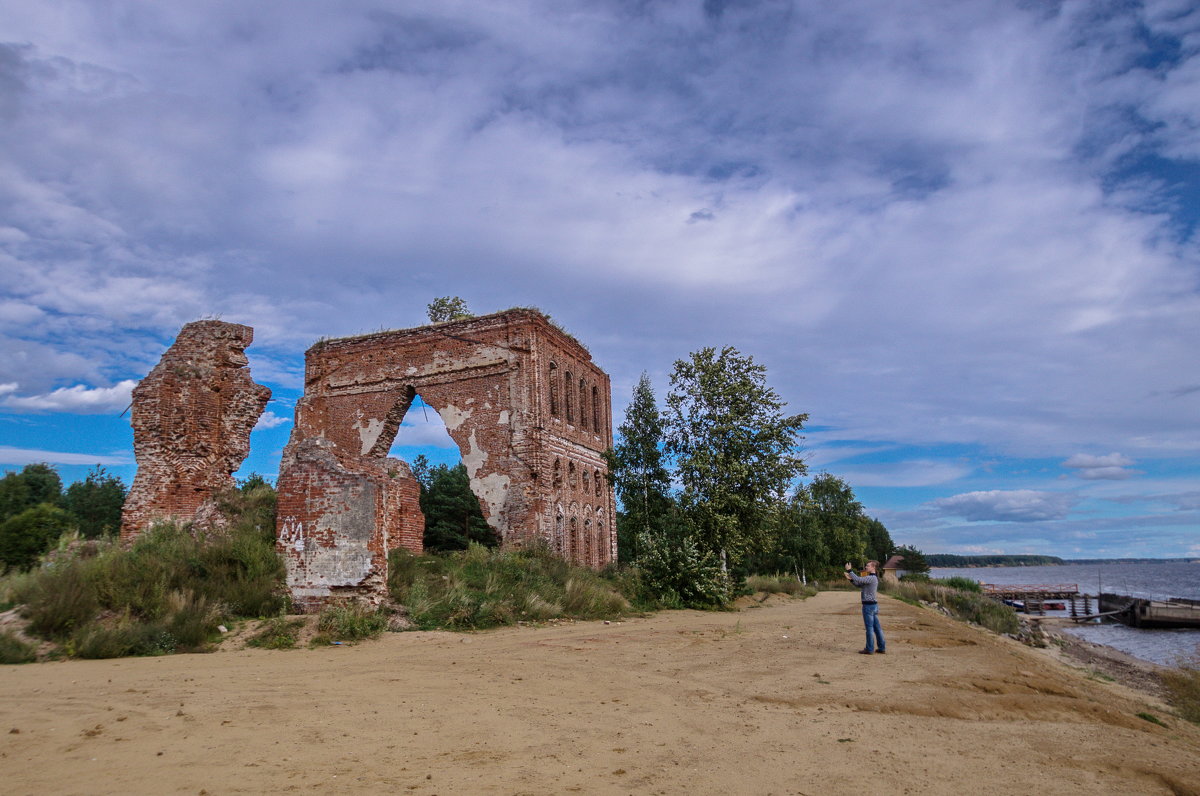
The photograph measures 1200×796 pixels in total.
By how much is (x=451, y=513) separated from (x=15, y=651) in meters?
29.5

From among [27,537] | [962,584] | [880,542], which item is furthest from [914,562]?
[27,537]

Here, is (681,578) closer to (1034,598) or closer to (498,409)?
(498,409)

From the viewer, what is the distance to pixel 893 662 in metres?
10.0

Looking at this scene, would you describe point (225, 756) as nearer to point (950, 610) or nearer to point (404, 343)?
point (404, 343)

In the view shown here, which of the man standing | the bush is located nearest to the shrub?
the man standing

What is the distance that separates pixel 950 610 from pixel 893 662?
66.5 ft

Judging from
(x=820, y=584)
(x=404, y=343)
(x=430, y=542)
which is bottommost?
(x=820, y=584)

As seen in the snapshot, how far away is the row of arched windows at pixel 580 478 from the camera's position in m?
23.3

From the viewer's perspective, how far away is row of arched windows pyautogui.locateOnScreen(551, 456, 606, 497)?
76.5ft

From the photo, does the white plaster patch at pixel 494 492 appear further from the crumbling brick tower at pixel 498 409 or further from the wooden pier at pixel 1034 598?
the wooden pier at pixel 1034 598

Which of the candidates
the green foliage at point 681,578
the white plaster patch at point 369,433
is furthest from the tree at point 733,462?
the white plaster patch at point 369,433

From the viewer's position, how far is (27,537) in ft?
48.5

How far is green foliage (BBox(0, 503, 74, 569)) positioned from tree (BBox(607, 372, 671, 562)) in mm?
15186

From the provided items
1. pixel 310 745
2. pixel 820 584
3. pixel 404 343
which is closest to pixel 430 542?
pixel 404 343
